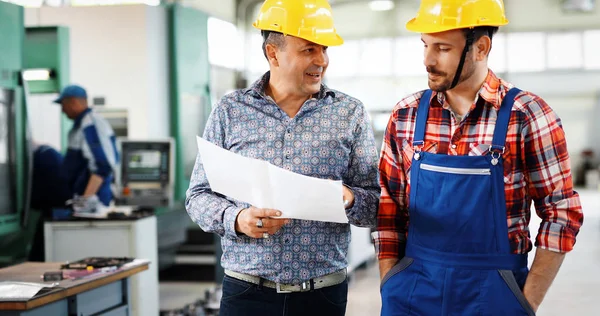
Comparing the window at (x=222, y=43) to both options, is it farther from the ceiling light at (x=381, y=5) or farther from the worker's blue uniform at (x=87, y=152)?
the worker's blue uniform at (x=87, y=152)

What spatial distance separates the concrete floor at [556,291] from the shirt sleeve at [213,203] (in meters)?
4.25

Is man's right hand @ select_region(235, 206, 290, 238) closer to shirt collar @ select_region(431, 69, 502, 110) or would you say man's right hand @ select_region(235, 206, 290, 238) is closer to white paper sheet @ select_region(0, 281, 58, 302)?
shirt collar @ select_region(431, 69, 502, 110)

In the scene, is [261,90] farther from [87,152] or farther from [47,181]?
[87,152]

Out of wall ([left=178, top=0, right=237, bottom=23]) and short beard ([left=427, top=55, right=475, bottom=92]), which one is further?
wall ([left=178, top=0, right=237, bottom=23])

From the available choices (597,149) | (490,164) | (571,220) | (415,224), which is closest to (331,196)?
(415,224)

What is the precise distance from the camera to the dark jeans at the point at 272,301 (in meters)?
2.09

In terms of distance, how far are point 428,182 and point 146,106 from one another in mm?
6102

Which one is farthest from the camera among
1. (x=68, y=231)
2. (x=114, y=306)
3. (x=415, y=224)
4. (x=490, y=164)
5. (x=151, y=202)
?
(x=151, y=202)

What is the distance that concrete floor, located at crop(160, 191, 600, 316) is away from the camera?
6539mm

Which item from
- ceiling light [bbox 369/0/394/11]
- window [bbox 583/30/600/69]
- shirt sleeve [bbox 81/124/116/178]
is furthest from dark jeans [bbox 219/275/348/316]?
window [bbox 583/30/600/69]

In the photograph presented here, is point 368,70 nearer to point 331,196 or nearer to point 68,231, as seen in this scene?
point 68,231

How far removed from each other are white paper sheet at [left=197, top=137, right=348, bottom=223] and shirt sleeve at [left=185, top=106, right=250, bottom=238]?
100 millimetres

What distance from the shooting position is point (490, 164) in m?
1.80

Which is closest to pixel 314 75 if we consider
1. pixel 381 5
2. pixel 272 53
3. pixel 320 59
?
pixel 320 59
